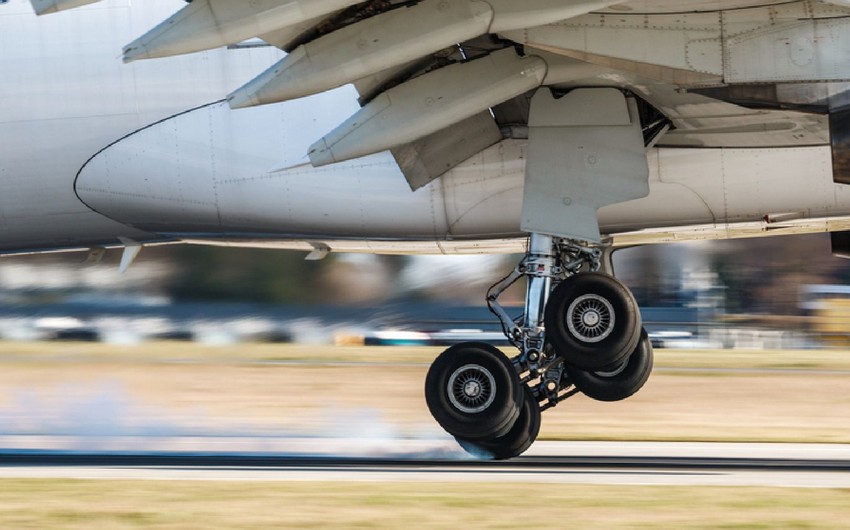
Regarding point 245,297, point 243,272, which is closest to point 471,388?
point 245,297

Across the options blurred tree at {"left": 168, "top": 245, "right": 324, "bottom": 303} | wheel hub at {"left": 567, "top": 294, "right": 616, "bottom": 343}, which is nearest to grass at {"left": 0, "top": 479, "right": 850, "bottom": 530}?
wheel hub at {"left": 567, "top": 294, "right": 616, "bottom": 343}

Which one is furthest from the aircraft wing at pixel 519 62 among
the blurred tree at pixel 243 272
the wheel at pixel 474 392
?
the blurred tree at pixel 243 272

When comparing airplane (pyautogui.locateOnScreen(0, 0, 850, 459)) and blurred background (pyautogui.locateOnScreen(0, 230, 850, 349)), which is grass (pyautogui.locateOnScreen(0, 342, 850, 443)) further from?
airplane (pyautogui.locateOnScreen(0, 0, 850, 459))

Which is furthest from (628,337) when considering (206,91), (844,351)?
(844,351)

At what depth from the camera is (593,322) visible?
12.7m

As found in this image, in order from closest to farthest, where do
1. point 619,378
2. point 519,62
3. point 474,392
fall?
point 519,62
point 474,392
point 619,378

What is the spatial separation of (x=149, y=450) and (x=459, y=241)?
4.40m

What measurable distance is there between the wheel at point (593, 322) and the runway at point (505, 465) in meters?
1.18

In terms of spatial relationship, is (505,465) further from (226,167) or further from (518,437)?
(226,167)

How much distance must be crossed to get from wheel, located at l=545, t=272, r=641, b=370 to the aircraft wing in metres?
1.60

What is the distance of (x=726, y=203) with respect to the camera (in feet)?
43.3

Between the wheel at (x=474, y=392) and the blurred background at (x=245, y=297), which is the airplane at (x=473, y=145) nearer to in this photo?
the wheel at (x=474, y=392)

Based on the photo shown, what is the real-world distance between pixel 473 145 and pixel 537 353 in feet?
7.23

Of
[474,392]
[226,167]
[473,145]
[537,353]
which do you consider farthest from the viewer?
[226,167]
